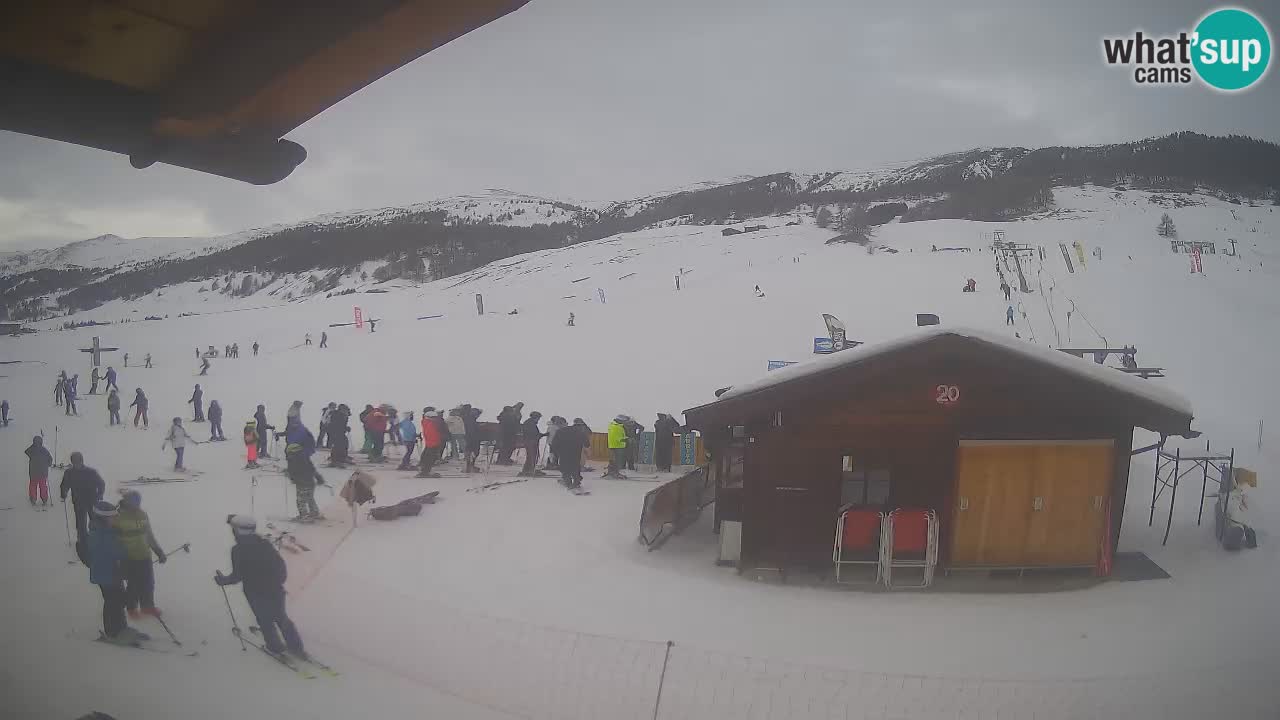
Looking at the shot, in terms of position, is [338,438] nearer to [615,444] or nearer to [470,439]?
[470,439]

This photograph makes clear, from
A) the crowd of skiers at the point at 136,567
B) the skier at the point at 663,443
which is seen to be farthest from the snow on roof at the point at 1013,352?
the skier at the point at 663,443

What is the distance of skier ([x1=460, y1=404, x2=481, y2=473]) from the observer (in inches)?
548

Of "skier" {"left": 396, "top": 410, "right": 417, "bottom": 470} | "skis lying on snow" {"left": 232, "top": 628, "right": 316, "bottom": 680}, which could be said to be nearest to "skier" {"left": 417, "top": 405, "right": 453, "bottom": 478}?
"skier" {"left": 396, "top": 410, "right": 417, "bottom": 470}

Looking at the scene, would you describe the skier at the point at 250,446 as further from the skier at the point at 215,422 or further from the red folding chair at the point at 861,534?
the red folding chair at the point at 861,534

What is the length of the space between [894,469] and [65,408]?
946 cm

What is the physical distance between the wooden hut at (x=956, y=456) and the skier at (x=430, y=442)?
693cm

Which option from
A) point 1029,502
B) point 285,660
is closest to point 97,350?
point 285,660

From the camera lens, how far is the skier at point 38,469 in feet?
17.4

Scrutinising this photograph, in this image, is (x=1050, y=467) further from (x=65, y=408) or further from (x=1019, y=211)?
(x=1019, y=211)

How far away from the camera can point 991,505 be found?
8508 mm

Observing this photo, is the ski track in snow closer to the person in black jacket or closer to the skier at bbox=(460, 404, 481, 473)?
the person in black jacket

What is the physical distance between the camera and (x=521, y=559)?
8.62 meters

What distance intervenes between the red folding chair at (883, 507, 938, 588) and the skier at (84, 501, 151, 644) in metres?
7.27

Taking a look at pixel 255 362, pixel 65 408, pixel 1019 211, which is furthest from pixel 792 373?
pixel 1019 211
